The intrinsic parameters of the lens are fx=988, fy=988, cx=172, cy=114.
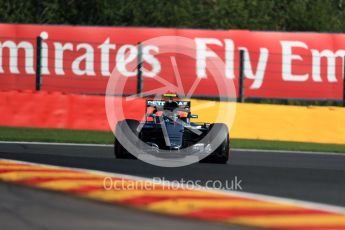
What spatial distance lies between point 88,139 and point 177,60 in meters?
4.56

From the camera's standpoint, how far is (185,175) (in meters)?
11.3

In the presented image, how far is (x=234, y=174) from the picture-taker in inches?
457

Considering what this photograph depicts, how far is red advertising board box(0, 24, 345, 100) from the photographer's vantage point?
21047 millimetres

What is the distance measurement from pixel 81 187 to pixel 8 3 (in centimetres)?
1882

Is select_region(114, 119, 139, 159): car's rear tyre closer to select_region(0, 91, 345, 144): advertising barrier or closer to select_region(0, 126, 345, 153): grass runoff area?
select_region(0, 126, 345, 153): grass runoff area

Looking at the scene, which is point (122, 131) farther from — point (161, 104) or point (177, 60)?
point (177, 60)

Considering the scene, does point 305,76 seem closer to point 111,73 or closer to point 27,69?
point 111,73

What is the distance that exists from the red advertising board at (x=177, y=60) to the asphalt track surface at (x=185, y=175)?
563 cm

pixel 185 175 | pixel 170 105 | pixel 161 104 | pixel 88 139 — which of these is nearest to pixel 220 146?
pixel 170 105

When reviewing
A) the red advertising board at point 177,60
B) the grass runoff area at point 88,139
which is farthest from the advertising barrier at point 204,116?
the red advertising board at point 177,60

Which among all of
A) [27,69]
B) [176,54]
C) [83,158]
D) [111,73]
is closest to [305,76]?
[176,54]

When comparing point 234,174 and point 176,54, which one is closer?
point 234,174

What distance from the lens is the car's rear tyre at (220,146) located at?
1296cm

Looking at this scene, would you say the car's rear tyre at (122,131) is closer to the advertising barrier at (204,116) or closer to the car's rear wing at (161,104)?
Result: the car's rear wing at (161,104)
